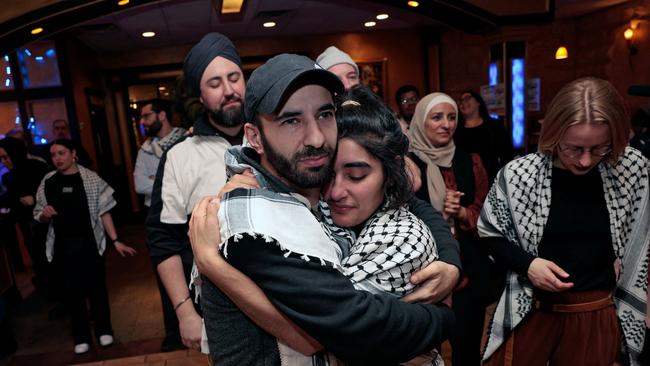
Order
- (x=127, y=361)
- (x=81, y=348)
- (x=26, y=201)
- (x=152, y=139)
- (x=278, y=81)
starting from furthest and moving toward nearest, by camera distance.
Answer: (x=26, y=201) → (x=152, y=139) → (x=81, y=348) → (x=127, y=361) → (x=278, y=81)

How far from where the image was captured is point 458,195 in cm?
243

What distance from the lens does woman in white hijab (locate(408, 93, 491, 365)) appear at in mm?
2514

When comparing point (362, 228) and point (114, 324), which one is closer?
point (362, 228)

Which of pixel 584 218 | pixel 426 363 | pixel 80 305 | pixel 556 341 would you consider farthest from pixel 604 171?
pixel 80 305

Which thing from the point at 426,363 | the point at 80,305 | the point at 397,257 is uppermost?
the point at 397,257

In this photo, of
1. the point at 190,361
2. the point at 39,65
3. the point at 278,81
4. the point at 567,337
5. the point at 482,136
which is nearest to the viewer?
the point at 278,81

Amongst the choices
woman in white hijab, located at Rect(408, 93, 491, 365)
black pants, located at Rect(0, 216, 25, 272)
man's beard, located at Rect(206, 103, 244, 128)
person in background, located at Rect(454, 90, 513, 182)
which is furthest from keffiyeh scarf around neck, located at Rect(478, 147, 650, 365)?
black pants, located at Rect(0, 216, 25, 272)

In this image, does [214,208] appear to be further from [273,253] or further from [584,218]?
[584,218]

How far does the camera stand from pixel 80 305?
3.65 metres

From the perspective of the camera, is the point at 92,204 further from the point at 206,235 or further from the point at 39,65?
the point at 39,65

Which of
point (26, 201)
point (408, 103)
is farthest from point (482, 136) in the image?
point (26, 201)

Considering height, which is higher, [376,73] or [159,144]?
[376,73]

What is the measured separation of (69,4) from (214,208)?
4.70 metres

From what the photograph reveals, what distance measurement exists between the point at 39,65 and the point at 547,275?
8198 mm
